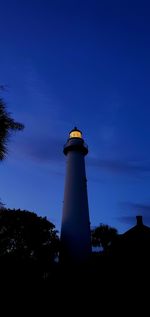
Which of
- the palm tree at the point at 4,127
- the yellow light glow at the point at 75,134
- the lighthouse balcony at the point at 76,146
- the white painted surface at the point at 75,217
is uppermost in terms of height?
the yellow light glow at the point at 75,134

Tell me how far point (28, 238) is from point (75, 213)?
5.02m

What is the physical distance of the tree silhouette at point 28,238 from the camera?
27.5 m

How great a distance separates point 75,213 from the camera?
97.9ft

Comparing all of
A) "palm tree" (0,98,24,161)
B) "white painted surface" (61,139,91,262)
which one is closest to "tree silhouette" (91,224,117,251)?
"white painted surface" (61,139,91,262)

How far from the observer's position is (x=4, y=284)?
1820cm

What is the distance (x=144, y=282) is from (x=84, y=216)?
13172mm

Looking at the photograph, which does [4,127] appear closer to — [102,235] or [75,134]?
[75,134]

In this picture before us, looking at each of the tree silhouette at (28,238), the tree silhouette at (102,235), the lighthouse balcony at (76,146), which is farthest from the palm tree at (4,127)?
the tree silhouette at (102,235)

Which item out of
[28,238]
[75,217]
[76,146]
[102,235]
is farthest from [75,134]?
[102,235]

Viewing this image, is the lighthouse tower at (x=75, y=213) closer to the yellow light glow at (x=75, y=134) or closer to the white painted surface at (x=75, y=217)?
the white painted surface at (x=75, y=217)

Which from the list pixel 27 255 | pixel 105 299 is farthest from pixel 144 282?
pixel 27 255

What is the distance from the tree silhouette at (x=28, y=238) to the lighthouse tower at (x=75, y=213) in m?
1.46

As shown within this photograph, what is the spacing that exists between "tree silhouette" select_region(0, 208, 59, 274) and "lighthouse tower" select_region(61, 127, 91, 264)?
1455 mm

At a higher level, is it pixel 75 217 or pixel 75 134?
pixel 75 134
